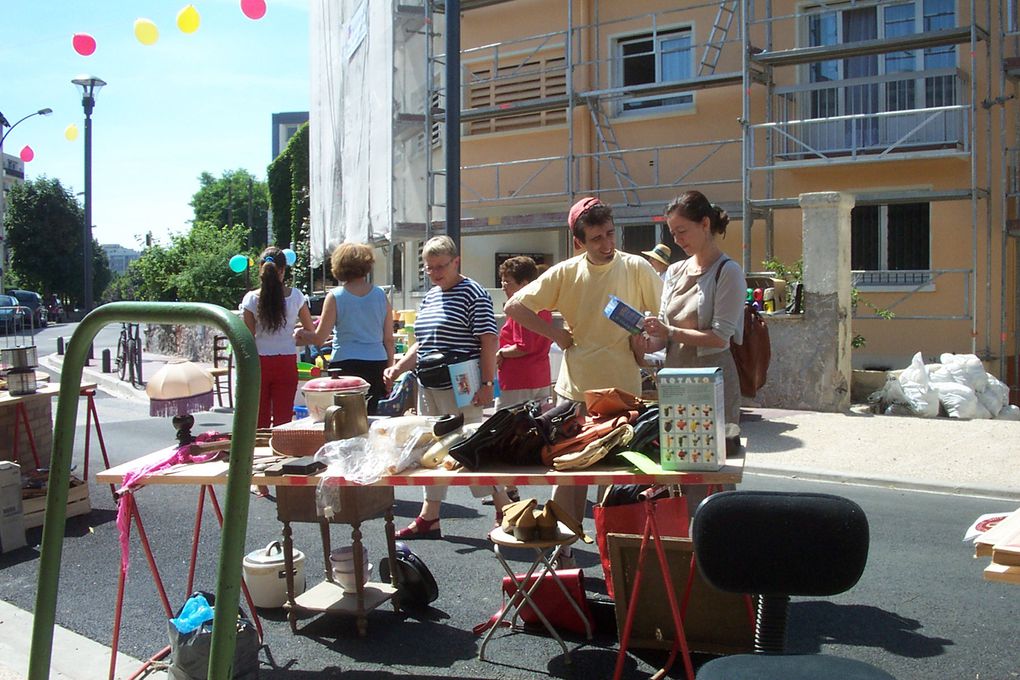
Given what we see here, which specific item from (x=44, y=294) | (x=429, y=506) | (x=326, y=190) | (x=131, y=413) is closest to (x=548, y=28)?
(x=326, y=190)

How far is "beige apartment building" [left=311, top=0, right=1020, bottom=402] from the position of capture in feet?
48.9

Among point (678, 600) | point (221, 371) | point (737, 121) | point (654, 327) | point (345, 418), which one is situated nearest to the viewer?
point (678, 600)

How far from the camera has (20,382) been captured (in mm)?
6867

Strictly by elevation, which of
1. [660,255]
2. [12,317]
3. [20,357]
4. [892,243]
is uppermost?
[892,243]

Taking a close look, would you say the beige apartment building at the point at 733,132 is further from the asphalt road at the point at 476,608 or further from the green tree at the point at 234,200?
the green tree at the point at 234,200

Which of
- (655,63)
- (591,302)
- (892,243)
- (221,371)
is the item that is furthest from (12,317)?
(591,302)

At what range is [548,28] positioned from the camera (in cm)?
1914

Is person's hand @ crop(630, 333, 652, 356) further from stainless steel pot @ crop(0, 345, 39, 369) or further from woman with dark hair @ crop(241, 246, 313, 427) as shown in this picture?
stainless steel pot @ crop(0, 345, 39, 369)

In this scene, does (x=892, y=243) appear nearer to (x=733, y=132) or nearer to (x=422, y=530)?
(x=733, y=132)

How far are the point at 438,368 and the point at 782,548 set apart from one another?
3320 mm

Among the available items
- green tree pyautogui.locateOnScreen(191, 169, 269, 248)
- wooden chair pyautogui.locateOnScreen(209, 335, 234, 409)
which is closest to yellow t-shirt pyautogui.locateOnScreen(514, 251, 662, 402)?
wooden chair pyautogui.locateOnScreen(209, 335, 234, 409)

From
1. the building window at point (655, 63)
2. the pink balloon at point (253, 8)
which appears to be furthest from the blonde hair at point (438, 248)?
the building window at point (655, 63)

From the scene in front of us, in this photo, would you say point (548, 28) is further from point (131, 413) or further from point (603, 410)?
point (603, 410)

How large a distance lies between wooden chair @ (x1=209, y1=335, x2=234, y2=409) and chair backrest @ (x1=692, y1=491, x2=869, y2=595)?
10762 millimetres
